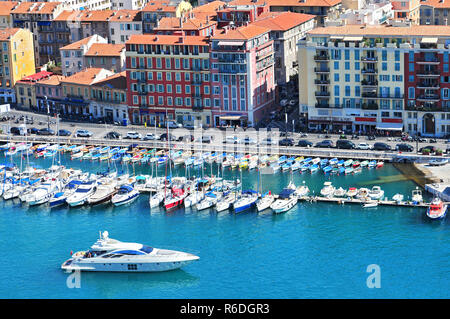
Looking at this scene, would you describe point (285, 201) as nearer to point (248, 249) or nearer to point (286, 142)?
point (248, 249)

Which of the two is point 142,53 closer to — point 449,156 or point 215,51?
point 215,51

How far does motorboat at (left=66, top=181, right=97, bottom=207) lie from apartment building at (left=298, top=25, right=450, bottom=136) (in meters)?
32.8

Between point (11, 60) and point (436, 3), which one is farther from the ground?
point (436, 3)

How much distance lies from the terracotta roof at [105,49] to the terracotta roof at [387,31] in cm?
3674

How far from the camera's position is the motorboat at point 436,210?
83.1 metres

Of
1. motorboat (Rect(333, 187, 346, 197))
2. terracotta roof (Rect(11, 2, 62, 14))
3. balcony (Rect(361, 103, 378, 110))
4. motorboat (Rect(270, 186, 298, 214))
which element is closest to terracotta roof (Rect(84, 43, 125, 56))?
terracotta roof (Rect(11, 2, 62, 14))

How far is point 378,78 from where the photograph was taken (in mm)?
107375

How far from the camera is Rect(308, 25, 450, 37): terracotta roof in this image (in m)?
104

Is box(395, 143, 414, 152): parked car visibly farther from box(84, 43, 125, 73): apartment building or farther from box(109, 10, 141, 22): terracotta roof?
box(109, 10, 141, 22): terracotta roof

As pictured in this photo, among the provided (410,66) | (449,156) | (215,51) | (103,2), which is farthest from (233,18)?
(103,2)

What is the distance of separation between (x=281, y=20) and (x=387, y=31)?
25.7 meters

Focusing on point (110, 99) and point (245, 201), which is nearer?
point (245, 201)

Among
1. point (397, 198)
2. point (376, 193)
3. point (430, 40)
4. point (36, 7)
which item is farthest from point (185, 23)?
point (397, 198)

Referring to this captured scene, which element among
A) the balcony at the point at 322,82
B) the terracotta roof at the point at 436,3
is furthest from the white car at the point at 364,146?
the terracotta roof at the point at 436,3
